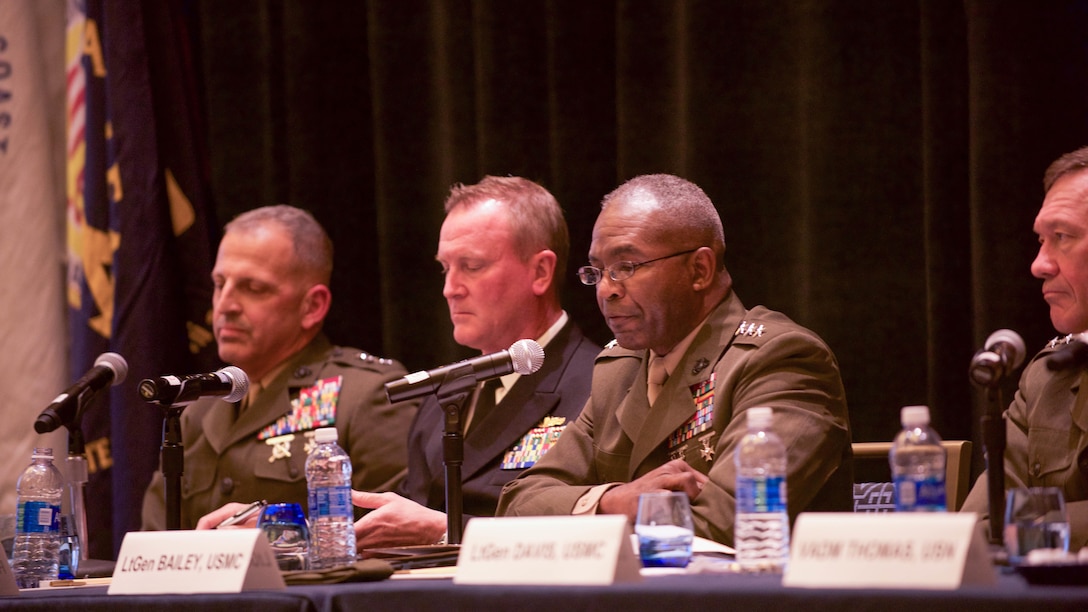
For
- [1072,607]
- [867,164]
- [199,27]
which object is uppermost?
[199,27]

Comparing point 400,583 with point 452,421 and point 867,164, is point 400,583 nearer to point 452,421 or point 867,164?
point 452,421

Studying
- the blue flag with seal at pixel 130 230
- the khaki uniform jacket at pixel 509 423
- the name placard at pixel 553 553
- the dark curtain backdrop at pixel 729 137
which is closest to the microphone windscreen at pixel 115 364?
the khaki uniform jacket at pixel 509 423

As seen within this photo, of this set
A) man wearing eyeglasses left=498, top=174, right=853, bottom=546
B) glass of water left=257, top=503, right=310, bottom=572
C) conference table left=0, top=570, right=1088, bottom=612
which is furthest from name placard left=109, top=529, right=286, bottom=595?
man wearing eyeglasses left=498, top=174, right=853, bottom=546

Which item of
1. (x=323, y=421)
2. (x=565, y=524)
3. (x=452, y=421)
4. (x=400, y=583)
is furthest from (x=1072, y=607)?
(x=323, y=421)

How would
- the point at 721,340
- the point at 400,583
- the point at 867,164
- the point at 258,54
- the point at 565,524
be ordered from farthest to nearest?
the point at 258,54
the point at 867,164
the point at 721,340
the point at 400,583
the point at 565,524

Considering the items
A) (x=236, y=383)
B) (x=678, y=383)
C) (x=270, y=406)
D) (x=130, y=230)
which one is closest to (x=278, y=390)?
(x=270, y=406)

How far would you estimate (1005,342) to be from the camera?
6.51 ft

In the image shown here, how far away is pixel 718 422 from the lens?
2820 millimetres

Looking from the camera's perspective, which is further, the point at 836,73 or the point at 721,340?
the point at 836,73

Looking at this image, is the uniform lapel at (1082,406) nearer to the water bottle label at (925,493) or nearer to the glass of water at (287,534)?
the water bottle label at (925,493)

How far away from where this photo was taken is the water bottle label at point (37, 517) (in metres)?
2.61

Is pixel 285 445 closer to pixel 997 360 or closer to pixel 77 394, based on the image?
pixel 77 394

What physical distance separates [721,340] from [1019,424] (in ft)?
2.26

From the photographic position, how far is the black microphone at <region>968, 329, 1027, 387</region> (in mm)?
1937
